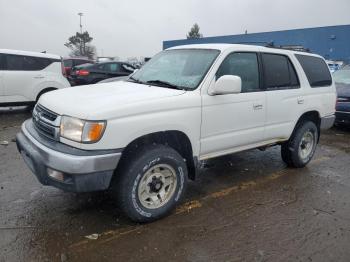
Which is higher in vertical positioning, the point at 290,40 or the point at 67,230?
the point at 290,40

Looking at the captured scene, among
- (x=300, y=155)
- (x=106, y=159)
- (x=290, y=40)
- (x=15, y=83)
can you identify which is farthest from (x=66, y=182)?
(x=290, y=40)

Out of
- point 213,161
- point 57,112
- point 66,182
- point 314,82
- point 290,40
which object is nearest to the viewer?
point 66,182

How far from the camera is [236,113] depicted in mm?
4266

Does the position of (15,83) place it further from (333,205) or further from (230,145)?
(333,205)

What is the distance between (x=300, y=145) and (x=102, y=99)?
344 cm

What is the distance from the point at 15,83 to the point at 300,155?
24.5 ft

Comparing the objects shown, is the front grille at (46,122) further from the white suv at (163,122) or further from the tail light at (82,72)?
the tail light at (82,72)

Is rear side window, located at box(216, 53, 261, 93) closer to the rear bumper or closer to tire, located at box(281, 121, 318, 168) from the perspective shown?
tire, located at box(281, 121, 318, 168)

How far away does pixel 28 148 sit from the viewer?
3.56m

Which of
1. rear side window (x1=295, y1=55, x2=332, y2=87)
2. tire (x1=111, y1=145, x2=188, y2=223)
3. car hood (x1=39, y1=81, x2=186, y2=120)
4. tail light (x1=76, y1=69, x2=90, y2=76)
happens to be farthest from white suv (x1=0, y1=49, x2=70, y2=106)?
tire (x1=111, y1=145, x2=188, y2=223)

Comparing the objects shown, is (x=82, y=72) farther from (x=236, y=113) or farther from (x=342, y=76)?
(x=236, y=113)

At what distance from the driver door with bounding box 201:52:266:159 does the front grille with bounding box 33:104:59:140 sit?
1517mm

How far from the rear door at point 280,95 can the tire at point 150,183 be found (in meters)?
1.66

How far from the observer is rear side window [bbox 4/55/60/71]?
379 inches
